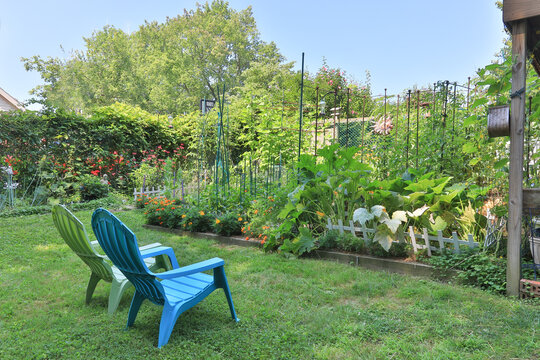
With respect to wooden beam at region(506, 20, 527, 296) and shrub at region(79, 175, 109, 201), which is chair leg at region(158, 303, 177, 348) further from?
shrub at region(79, 175, 109, 201)

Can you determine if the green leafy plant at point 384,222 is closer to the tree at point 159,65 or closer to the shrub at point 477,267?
the shrub at point 477,267

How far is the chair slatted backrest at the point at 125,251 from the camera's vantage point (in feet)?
6.72

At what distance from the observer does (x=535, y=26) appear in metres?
2.75

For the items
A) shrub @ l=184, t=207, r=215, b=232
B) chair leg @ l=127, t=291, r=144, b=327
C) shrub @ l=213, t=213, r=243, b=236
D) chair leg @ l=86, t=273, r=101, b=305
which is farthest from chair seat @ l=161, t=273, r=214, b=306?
shrub @ l=184, t=207, r=215, b=232

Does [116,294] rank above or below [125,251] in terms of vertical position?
below

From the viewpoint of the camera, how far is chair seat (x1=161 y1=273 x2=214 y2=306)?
2.19 meters

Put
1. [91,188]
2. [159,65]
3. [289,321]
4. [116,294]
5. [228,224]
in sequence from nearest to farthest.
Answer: [289,321] → [116,294] → [228,224] → [91,188] → [159,65]

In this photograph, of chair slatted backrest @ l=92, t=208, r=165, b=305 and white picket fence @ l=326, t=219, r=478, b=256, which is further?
white picket fence @ l=326, t=219, r=478, b=256

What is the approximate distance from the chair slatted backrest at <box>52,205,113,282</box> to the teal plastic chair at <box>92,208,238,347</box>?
13.9 inches

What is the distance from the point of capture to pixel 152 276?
2.05 metres

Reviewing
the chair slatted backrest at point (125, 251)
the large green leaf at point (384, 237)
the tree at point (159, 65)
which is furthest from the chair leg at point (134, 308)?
the tree at point (159, 65)

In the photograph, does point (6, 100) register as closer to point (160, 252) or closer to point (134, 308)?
point (160, 252)

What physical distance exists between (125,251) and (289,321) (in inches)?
45.8

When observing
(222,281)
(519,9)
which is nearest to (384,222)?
(222,281)
